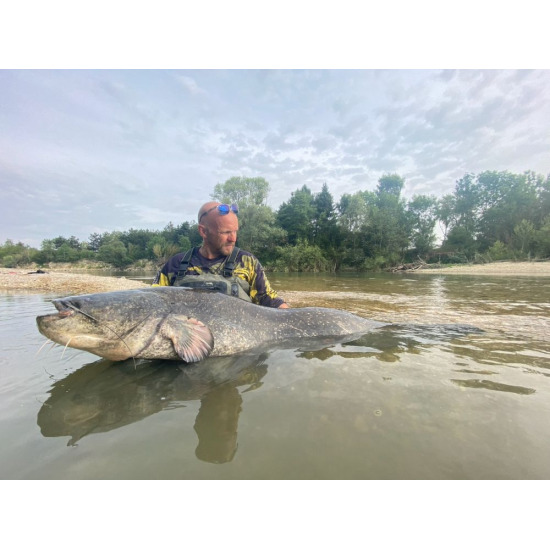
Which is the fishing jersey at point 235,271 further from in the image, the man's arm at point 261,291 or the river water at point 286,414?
the river water at point 286,414

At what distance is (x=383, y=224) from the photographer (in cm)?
4228

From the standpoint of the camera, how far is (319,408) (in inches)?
75.7

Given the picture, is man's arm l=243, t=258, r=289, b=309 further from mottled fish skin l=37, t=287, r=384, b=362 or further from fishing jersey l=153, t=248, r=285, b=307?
mottled fish skin l=37, t=287, r=384, b=362

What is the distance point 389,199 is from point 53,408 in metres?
57.7

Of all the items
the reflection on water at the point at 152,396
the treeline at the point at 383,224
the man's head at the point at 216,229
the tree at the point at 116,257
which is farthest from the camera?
the tree at the point at 116,257

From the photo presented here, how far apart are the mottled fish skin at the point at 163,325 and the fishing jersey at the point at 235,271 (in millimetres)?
817

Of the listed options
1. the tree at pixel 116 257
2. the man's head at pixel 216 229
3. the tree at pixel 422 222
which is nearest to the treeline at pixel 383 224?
the tree at pixel 422 222

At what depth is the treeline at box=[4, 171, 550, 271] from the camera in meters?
40.8

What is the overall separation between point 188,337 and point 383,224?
44341 mm

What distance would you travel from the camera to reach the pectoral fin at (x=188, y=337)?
2859mm

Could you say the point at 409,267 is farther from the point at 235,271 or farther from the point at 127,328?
the point at 127,328

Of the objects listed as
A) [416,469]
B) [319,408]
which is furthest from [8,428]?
[416,469]

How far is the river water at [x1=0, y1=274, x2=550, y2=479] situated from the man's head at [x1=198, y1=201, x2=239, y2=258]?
6.35ft

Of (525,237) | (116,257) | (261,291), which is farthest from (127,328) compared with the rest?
(116,257)
